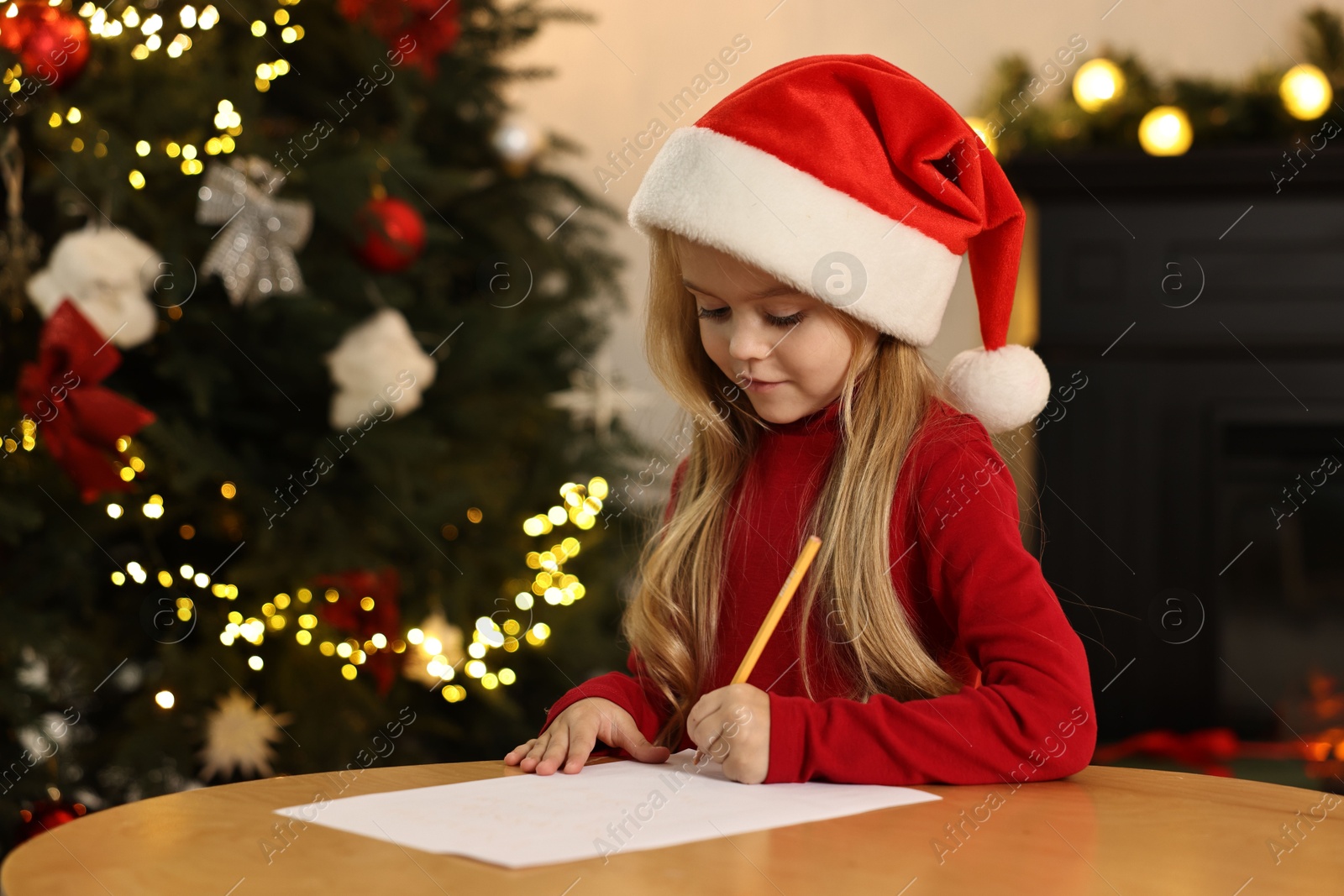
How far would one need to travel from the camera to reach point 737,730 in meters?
0.69

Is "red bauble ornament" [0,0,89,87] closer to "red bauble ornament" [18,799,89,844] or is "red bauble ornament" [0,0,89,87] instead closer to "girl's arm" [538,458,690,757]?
"red bauble ornament" [18,799,89,844]

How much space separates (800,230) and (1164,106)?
2126 millimetres

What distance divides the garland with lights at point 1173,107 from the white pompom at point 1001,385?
1843 millimetres

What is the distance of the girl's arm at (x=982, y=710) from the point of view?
0.69m

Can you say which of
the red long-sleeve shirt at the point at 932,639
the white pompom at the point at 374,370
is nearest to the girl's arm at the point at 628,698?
the red long-sleeve shirt at the point at 932,639

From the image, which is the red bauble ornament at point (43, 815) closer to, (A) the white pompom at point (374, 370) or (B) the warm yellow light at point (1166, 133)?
(A) the white pompom at point (374, 370)

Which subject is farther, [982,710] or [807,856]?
[982,710]

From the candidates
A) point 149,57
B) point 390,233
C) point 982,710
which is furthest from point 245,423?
point 982,710

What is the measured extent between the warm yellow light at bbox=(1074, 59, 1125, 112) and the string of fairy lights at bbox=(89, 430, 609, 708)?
144 centimetres

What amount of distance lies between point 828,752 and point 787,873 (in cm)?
20

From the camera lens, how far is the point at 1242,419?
102 inches

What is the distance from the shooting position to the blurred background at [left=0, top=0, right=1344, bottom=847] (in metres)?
1.45

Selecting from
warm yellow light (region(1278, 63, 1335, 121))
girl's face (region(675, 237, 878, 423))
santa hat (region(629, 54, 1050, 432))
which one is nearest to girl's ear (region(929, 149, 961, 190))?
santa hat (region(629, 54, 1050, 432))

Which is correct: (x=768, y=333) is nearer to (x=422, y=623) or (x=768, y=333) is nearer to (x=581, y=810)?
(x=581, y=810)
